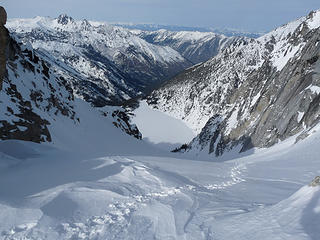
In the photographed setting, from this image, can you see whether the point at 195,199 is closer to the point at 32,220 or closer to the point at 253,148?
the point at 32,220

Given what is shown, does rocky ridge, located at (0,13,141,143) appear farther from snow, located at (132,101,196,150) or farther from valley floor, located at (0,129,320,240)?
snow, located at (132,101,196,150)

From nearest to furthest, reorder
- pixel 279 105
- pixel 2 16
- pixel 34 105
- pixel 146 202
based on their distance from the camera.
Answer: pixel 146 202 < pixel 2 16 < pixel 34 105 < pixel 279 105

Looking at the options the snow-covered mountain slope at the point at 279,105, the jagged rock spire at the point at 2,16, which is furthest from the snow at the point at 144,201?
the snow-covered mountain slope at the point at 279,105

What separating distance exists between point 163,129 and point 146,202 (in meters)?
135

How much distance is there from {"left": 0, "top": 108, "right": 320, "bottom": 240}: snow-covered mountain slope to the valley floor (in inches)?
0.9

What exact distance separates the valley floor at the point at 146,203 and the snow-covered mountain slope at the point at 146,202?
0.02 m

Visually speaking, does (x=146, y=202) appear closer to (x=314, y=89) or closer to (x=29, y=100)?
(x=29, y=100)

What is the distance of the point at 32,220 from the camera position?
754 cm

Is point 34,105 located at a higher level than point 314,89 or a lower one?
lower

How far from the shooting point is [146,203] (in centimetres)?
935

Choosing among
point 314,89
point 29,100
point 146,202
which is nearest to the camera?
point 146,202

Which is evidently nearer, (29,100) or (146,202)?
(146,202)

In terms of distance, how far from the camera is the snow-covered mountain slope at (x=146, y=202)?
681 centimetres

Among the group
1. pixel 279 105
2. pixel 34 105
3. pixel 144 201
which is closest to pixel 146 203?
pixel 144 201
